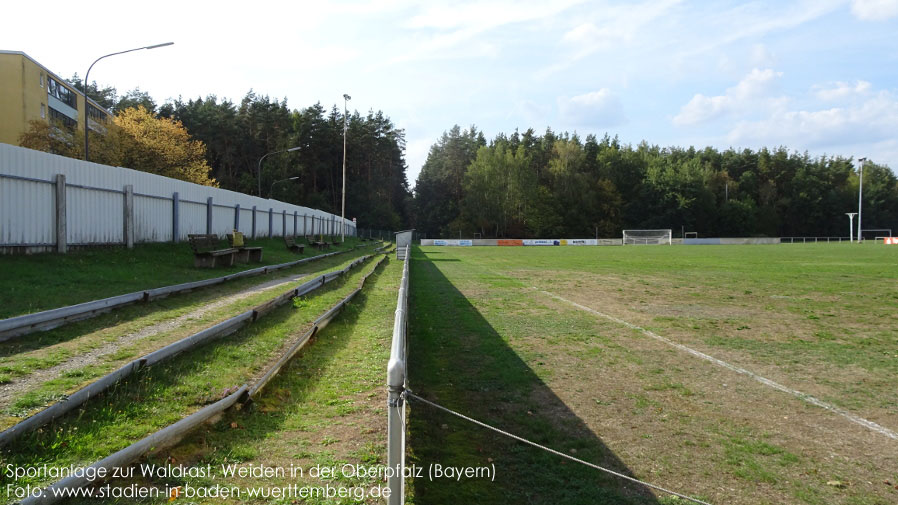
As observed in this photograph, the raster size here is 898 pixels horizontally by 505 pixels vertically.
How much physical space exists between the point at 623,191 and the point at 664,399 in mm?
92536

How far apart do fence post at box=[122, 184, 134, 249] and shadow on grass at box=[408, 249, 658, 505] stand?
12.5 m

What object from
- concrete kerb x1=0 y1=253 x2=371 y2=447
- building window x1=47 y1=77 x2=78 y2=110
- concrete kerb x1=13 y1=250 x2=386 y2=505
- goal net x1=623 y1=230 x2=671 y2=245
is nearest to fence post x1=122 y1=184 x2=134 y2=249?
concrete kerb x1=0 y1=253 x2=371 y2=447

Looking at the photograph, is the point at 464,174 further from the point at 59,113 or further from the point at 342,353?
the point at 342,353

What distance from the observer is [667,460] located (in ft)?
13.1

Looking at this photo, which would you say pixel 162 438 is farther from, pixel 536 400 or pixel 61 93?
pixel 61 93

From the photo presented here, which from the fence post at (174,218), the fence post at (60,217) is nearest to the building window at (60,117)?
the fence post at (174,218)

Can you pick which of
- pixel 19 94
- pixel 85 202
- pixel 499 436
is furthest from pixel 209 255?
pixel 19 94

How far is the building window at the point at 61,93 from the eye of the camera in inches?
2044

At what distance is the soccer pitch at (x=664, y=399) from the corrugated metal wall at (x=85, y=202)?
9455mm

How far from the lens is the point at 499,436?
457 cm

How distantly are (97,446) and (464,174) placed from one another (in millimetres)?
91948

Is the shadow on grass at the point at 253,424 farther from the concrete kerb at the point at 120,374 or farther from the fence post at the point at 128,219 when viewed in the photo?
the fence post at the point at 128,219

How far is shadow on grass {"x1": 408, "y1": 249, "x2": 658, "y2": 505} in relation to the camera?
11.5ft

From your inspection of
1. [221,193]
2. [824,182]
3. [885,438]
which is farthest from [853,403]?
[824,182]
